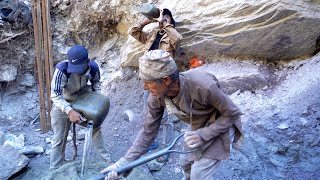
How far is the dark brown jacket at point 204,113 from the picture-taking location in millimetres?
2225

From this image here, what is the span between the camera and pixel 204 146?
2404 mm

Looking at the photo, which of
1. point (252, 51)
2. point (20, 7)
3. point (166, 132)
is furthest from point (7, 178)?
point (252, 51)

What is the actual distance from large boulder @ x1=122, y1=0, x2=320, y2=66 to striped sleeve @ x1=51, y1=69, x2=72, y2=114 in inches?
78.0

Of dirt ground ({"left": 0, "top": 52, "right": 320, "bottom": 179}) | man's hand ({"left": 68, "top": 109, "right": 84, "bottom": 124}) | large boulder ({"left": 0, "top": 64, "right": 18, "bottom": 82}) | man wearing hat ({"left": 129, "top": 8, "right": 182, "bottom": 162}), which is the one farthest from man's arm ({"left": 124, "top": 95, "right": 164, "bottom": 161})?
large boulder ({"left": 0, "top": 64, "right": 18, "bottom": 82})

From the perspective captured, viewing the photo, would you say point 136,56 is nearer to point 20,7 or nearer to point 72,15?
point 72,15

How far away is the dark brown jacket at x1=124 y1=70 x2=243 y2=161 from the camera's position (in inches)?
87.6

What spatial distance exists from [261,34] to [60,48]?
11.5 ft

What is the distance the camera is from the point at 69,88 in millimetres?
3559

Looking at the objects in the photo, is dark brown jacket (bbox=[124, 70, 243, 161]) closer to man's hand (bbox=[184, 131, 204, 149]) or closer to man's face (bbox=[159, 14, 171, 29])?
man's hand (bbox=[184, 131, 204, 149])

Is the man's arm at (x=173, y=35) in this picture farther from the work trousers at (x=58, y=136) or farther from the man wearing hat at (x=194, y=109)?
the man wearing hat at (x=194, y=109)

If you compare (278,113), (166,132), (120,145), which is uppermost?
(278,113)

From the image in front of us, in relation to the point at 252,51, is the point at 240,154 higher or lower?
lower

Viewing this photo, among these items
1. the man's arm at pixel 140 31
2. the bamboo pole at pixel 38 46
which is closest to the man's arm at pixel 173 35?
the man's arm at pixel 140 31

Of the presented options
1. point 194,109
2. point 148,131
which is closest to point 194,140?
point 194,109
